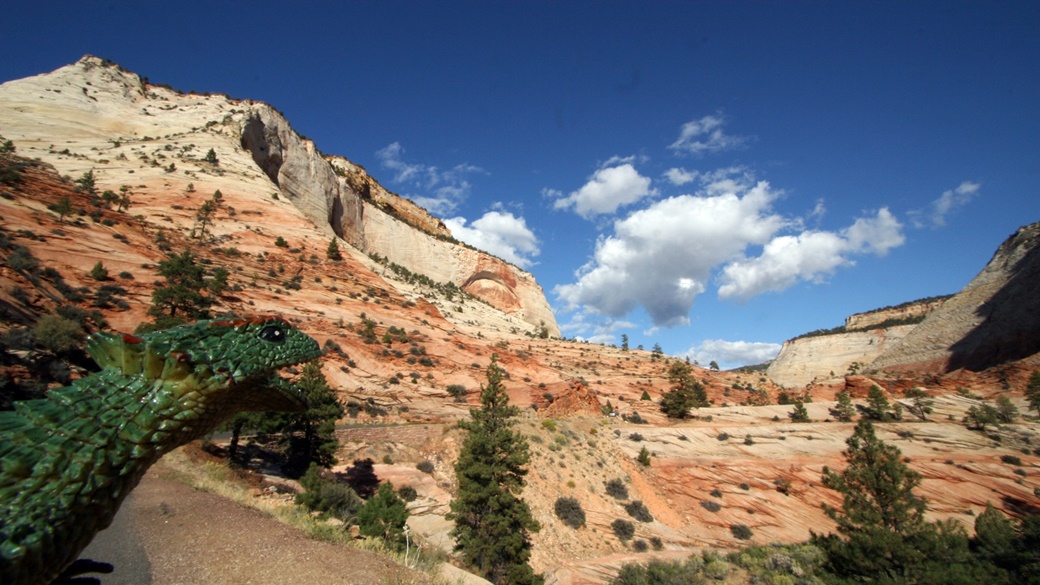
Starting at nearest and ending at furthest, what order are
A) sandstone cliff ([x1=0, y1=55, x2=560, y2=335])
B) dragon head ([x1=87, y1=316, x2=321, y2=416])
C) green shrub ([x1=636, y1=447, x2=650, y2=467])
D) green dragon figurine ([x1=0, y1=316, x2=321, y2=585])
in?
green dragon figurine ([x1=0, y1=316, x2=321, y2=585]) < dragon head ([x1=87, y1=316, x2=321, y2=416]) < green shrub ([x1=636, y1=447, x2=650, y2=467]) < sandstone cliff ([x1=0, y1=55, x2=560, y2=335])

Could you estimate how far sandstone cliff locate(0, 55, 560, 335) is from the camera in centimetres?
3725

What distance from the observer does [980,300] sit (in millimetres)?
54906

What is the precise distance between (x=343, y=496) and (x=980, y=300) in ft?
249

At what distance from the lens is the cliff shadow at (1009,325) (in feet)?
146

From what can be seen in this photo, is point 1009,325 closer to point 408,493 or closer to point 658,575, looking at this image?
point 658,575

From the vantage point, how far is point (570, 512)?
2242 cm

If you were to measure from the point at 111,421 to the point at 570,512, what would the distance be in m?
23.4

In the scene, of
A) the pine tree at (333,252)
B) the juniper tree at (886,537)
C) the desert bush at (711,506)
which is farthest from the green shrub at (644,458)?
the pine tree at (333,252)

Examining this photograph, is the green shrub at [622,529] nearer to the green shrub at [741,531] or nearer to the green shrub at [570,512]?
the green shrub at [570,512]

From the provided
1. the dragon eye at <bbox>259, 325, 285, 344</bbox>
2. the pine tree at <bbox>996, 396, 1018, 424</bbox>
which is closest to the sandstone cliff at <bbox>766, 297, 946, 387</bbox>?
the pine tree at <bbox>996, 396, 1018, 424</bbox>

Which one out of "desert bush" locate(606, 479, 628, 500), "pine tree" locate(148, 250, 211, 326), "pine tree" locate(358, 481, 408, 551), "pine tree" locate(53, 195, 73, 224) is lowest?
"desert bush" locate(606, 479, 628, 500)

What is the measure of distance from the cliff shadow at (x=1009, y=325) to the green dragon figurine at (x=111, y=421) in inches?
2540

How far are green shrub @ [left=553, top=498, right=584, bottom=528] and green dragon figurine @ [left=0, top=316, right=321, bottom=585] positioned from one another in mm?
22332

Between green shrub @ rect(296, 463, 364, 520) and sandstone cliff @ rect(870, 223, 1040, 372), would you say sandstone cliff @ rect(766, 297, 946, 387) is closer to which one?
sandstone cliff @ rect(870, 223, 1040, 372)
